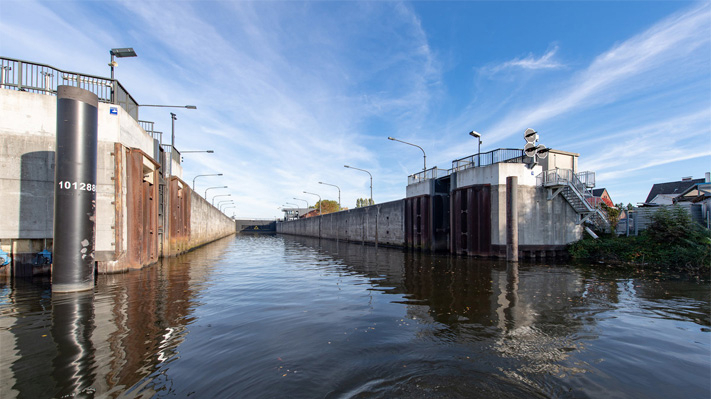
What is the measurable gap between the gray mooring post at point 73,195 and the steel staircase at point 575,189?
2279cm

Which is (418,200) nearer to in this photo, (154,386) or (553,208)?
(553,208)

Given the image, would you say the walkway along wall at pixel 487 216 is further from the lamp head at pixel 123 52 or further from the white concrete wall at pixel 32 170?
the lamp head at pixel 123 52

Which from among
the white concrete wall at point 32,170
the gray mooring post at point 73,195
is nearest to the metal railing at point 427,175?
the white concrete wall at point 32,170

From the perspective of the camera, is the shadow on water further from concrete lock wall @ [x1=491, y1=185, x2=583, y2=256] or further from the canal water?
concrete lock wall @ [x1=491, y1=185, x2=583, y2=256]

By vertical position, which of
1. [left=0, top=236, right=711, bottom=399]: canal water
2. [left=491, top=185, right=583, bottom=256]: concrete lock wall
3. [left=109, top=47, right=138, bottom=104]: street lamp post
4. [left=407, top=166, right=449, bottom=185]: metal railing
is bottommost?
[left=0, top=236, right=711, bottom=399]: canal water

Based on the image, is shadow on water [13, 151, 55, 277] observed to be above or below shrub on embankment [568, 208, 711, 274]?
above

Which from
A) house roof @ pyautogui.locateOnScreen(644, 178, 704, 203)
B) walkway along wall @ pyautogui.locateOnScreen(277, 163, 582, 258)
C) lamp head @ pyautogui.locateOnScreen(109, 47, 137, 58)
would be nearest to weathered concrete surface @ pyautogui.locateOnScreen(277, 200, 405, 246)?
walkway along wall @ pyautogui.locateOnScreen(277, 163, 582, 258)

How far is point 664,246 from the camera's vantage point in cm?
1620

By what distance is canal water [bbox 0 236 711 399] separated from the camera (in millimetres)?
3721

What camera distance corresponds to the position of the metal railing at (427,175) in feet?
86.0

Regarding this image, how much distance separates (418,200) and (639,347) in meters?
22.3

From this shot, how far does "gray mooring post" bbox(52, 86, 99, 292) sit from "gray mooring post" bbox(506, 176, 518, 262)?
19585 millimetres

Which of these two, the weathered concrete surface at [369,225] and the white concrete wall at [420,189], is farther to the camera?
the weathered concrete surface at [369,225]

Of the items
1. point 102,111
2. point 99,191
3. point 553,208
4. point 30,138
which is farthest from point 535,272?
point 30,138
